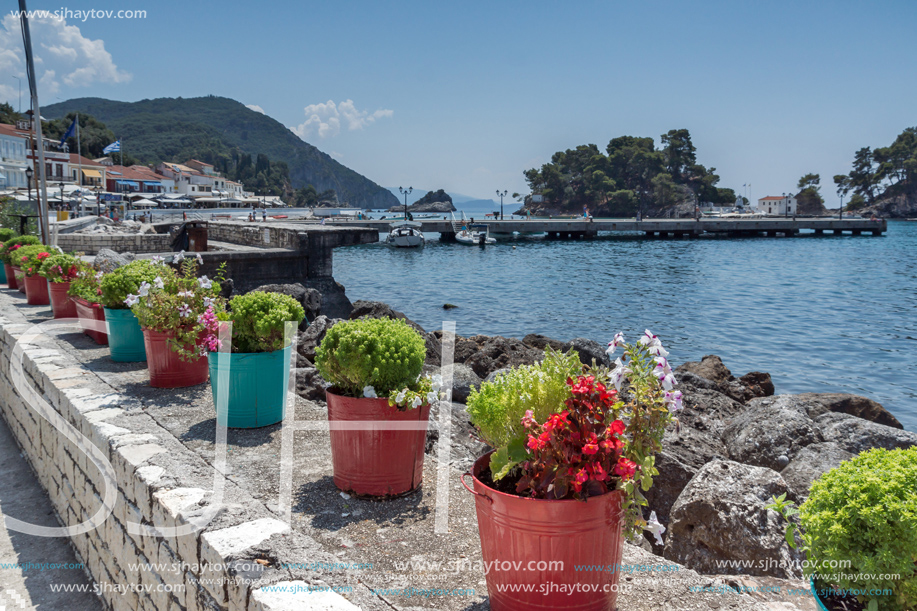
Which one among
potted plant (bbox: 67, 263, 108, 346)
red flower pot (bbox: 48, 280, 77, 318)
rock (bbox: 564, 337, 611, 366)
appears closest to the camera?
potted plant (bbox: 67, 263, 108, 346)

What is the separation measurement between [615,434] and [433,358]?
9392 millimetres

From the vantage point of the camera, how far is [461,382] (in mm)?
8195

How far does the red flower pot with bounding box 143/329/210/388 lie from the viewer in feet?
16.3

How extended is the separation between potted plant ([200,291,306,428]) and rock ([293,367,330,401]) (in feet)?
4.23

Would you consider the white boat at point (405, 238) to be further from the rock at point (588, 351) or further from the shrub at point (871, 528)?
the shrub at point (871, 528)

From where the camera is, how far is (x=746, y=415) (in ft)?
22.8

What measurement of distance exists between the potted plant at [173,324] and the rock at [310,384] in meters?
1.02

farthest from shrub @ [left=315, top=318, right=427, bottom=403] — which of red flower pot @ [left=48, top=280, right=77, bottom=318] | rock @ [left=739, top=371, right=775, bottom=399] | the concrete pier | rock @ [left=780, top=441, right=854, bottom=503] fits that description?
the concrete pier

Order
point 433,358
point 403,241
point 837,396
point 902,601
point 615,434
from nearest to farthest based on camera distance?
point 902,601 → point 615,434 → point 837,396 → point 433,358 → point 403,241

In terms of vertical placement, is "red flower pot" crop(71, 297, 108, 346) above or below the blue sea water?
above

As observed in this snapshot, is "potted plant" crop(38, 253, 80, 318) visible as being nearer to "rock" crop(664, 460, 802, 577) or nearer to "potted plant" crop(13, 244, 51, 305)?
"potted plant" crop(13, 244, 51, 305)

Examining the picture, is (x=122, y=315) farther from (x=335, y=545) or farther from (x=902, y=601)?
(x=902, y=601)

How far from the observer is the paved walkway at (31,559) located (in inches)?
155

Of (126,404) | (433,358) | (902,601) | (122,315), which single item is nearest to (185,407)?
(126,404)
